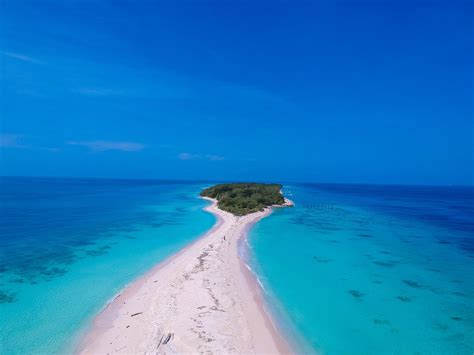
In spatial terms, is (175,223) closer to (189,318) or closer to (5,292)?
(5,292)

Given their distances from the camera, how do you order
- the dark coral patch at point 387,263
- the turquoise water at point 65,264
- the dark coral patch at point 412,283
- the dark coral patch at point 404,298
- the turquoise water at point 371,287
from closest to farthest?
the turquoise water at point 65,264
the turquoise water at point 371,287
the dark coral patch at point 404,298
the dark coral patch at point 412,283
the dark coral patch at point 387,263

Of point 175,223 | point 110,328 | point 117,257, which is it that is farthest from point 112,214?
point 110,328

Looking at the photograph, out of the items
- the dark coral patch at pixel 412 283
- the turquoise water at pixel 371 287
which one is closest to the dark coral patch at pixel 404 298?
the turquoise water at pixel 371 287

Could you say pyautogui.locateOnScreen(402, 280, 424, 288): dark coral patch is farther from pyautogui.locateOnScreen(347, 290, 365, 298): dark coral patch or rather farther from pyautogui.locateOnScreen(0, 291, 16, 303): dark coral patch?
pyautogui.locateOnScreen(0, 291, 16, 303): dark coral patch

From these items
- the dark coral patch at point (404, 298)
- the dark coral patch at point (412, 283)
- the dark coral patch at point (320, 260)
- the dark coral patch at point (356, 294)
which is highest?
the dark coral patch at point (320, 260)

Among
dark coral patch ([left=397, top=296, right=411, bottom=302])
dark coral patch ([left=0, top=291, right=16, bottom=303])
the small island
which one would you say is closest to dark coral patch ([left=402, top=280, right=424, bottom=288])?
dark coral patch ([left=397, top=296, right=411, bottom=302])

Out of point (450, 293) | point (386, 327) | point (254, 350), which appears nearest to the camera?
point (254, 350)

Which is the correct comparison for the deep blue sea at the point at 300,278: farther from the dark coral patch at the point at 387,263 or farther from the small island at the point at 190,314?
the small island at the point at 190,314
